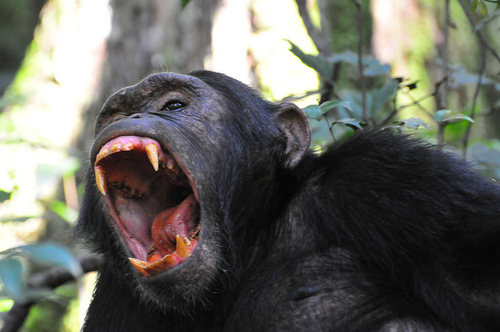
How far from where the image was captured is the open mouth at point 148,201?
258 centimetres

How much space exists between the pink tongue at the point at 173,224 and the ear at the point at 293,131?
522 millimetres

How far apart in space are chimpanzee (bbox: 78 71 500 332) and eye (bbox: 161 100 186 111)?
16 mm

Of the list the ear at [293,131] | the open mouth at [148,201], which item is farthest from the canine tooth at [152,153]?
the ear at [293,131]

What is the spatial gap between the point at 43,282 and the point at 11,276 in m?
2.42

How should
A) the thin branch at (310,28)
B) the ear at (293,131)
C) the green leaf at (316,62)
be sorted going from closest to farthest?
the ear at (293,131)
the green leaf at (316,62)
the thin branch at (310,28)

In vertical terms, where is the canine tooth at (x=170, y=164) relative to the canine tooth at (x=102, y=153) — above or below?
below

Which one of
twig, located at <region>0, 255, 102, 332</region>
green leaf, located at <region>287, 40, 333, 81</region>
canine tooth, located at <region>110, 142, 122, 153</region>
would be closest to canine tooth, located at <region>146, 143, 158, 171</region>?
canine tooth, located at <region>110, 142, 122, 153</region>

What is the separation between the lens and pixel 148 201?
10.0 ft

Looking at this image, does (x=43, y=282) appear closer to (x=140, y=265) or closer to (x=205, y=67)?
(x=140, y=265)

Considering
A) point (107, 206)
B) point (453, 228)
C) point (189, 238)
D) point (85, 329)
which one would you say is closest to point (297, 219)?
point (189, 238)

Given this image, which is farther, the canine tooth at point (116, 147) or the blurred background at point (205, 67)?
the blurred background at point (205, 67)

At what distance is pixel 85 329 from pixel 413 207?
1788 millimetres

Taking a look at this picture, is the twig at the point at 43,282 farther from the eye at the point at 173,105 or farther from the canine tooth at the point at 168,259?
the canine tooth at the point at 168,259

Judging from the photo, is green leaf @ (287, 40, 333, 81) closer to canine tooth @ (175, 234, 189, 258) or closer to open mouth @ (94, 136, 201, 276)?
open mouth @ (94, 136, 201, 276)
